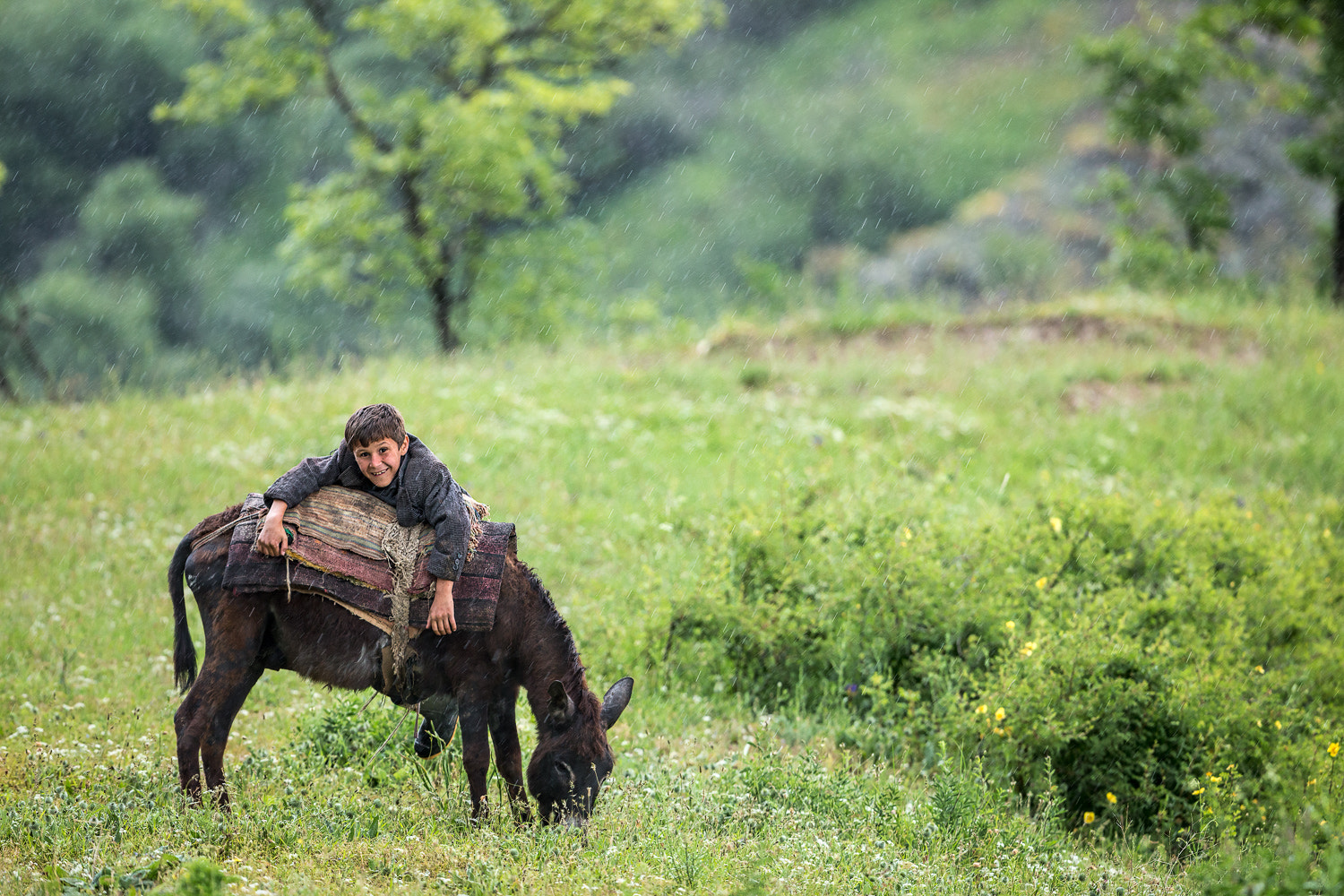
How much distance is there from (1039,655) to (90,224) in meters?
32.7

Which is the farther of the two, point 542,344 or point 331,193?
point 331,193

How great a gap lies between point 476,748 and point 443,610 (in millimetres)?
707

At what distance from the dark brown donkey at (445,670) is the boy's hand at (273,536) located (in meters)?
0.29

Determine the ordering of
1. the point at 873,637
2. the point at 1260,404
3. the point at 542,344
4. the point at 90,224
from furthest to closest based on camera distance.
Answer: the point at 90,224
the point at 542,344
the point at 1260,404
the point at 873,637

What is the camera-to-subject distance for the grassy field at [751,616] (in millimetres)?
4973

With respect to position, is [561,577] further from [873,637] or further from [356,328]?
[356,328]

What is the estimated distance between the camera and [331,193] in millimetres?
20922

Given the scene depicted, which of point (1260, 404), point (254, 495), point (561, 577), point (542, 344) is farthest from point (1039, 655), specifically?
point (542, 344)

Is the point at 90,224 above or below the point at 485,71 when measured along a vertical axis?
below

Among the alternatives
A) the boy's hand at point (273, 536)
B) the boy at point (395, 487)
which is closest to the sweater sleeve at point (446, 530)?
the boy at point (395, 487)

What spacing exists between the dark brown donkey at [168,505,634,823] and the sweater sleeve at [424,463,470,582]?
402 mm

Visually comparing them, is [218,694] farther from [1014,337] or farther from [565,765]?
[1014,337]

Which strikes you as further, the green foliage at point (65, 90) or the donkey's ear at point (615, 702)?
the green foliage at point (65, 90)

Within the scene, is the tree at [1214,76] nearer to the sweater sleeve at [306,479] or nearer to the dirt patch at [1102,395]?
the dirt patch at [1102,395]
